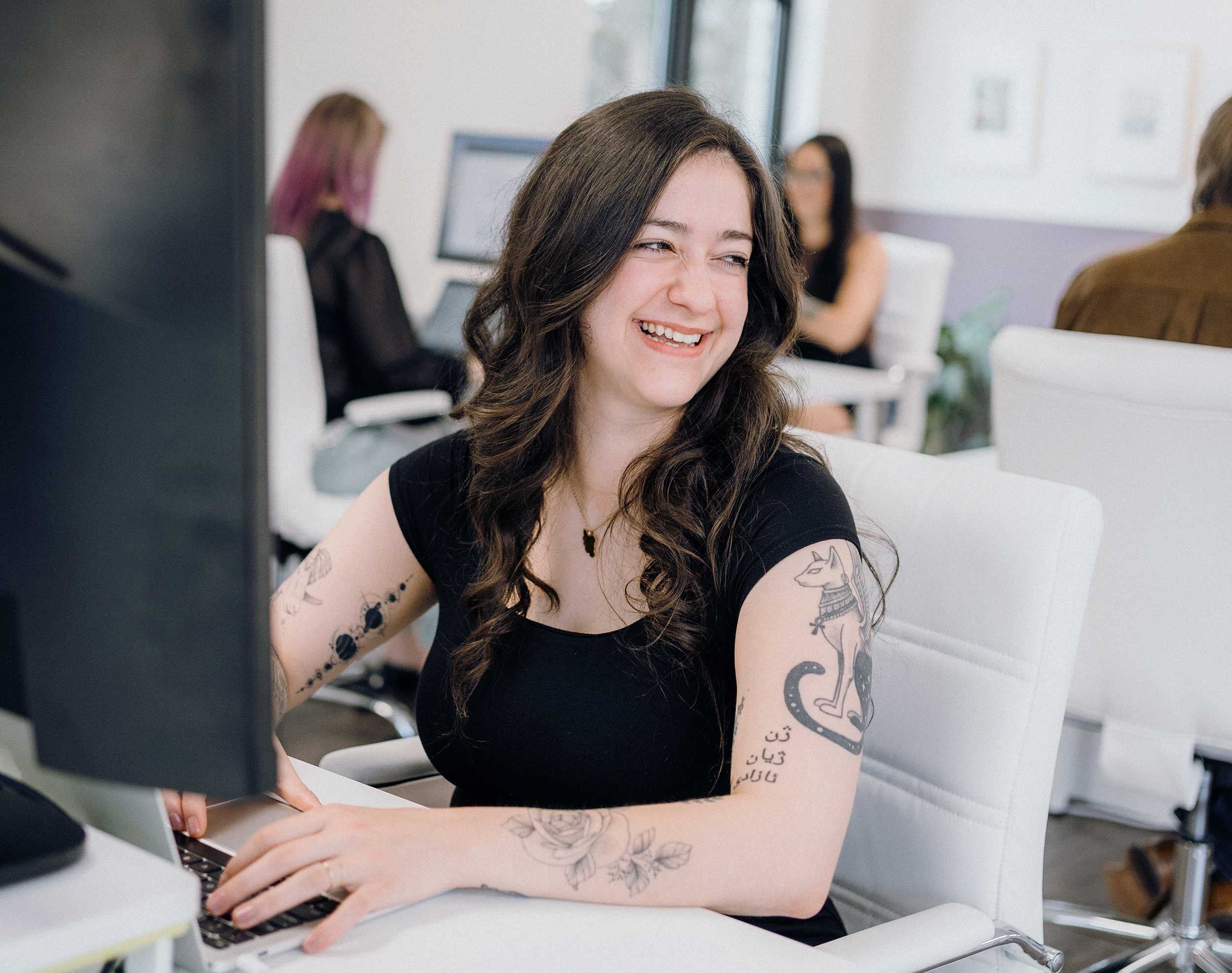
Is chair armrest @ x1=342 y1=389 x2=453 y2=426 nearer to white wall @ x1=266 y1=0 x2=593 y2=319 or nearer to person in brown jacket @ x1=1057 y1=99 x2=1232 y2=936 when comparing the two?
white wall @ x1=266 y1=0 x2=593 y2=319

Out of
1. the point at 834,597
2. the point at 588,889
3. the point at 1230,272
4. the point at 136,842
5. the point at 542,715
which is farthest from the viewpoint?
the point at 1230,272

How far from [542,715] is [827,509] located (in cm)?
31

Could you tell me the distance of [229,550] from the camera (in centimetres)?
51

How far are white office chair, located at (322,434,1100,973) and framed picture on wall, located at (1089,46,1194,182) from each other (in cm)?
440

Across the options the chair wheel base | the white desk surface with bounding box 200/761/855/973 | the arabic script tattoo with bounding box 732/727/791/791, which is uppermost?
the arabic script tattoo with bounding box 732/727/791/791

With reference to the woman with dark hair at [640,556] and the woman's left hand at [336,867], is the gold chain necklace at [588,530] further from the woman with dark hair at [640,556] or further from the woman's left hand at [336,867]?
the woman's left hand at [336,867]

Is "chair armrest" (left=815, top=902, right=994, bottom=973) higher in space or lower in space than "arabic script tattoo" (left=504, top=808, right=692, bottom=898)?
lower

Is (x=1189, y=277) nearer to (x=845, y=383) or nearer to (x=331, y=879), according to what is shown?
(x=845, y=383)

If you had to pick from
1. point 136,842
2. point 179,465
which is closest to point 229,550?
point 179,465

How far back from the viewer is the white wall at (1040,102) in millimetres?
4965

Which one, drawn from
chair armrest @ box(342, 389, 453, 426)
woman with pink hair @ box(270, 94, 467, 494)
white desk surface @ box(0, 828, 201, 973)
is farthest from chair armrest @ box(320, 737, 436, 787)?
woman with pink hair @ box(270, 94, 467, 494)

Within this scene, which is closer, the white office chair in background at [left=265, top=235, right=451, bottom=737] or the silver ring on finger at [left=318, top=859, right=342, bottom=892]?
the silver ring on finger at [left=318, top=859, right=342, bottom=892]

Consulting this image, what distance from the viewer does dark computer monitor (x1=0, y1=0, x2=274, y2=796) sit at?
480 millimetres

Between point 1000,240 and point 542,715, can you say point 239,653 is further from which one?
point 1000,240
